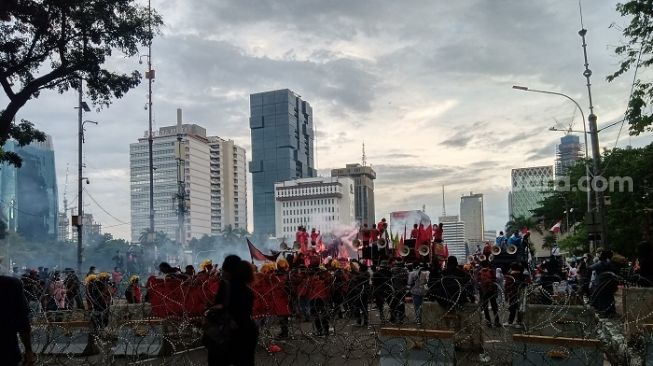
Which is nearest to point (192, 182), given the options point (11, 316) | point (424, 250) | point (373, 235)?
point (373, 235)

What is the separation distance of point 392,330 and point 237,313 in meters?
2.95

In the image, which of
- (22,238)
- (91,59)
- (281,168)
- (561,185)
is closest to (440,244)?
(91,59)

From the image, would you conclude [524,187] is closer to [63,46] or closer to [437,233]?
[437,233]

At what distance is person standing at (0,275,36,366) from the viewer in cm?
530

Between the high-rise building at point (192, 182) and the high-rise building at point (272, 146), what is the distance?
1015cm

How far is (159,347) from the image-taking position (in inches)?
416

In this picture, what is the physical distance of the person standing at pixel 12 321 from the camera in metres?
5.30

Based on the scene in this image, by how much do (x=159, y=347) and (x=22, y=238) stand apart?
220 ft

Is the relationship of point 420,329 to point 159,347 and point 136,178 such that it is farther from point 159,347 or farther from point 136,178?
point 136,178

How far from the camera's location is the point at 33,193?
249ft

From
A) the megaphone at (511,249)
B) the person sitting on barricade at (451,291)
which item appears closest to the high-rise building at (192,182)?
the megaphone at (511,249)

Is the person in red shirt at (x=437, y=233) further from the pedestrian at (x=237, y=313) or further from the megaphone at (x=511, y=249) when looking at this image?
the pedestrian at (x=237, y=313)

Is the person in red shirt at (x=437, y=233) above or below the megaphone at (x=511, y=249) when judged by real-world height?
above

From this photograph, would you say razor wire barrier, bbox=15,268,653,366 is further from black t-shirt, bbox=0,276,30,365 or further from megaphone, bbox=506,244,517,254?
megaphone, bbox=506,244,517,254
